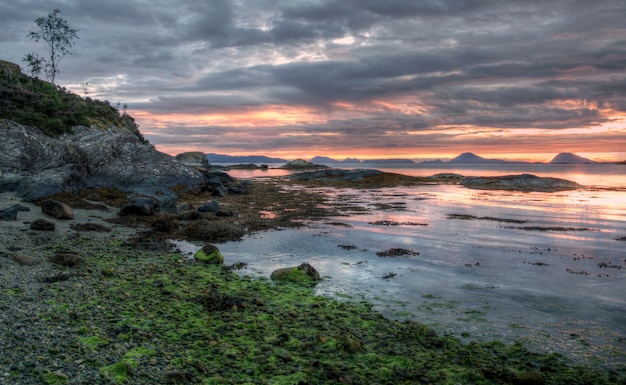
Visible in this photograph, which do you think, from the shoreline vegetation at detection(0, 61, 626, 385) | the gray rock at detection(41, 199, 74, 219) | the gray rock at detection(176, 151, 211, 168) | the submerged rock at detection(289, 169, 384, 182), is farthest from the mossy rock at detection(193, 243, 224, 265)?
the gray rock at detection(176, 151, 211, 168)

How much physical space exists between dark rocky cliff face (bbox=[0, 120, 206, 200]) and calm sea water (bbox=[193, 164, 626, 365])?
537 inches

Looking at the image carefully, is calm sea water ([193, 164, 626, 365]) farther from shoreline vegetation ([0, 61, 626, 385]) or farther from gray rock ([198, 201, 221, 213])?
gray rock ([198, 201, 221, 213])

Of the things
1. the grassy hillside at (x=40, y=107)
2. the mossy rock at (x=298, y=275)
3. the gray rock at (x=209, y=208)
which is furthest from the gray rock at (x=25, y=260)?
the grassy hillside at (x=40, y=107)

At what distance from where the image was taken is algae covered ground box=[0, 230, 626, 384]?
5770mm

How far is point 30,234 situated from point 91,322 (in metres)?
8.98

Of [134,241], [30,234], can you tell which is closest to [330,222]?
[134,241]

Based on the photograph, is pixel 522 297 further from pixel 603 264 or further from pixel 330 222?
pixel 330 222

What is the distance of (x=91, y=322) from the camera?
7141mm

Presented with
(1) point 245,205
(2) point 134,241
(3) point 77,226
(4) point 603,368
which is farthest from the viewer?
(1) point 245,205

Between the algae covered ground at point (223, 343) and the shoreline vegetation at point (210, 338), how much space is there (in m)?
0.02

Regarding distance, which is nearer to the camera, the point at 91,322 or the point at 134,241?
the point at 91,322

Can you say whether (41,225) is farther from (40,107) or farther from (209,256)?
(40,107)

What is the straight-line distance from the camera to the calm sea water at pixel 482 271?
27.9 feet

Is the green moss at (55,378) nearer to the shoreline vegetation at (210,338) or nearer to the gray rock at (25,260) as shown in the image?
the shoreline vegetation at (210,338)
